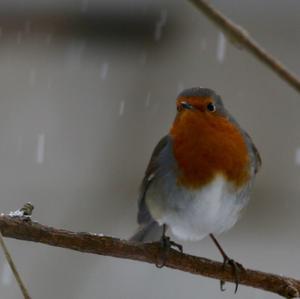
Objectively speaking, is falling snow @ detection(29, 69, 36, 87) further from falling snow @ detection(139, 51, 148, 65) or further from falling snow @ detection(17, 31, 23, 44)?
falling snow @ detection(139, 51, 148, 65)

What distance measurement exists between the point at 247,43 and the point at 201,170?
1.91m

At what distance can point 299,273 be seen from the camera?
5.41m

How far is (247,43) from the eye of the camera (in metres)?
0.92

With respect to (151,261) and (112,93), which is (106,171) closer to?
(112,93)

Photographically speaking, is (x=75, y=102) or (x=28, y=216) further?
(x=75, y=102)

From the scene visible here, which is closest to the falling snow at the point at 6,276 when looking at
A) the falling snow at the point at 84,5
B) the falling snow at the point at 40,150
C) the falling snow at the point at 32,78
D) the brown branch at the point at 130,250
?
the falling snow at the point at 40,150

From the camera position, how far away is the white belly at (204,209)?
9.32 feet

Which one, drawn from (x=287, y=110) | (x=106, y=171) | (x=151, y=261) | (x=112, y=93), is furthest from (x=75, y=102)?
(x=151, y=261)

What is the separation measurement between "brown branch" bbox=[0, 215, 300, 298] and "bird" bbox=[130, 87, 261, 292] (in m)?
0.19

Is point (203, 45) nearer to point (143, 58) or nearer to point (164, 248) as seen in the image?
point (143, 58)

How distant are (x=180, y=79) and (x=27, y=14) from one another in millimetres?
1437

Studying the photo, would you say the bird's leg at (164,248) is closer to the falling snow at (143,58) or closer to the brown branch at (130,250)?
the brown branch at (130,250)

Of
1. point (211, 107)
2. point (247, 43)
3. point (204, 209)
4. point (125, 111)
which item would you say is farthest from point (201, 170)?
point (125, 111)

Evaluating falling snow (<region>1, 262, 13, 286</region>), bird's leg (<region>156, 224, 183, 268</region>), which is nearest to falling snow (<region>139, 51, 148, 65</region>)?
falling snow (<region>1, 262, 13, 286</region>)
